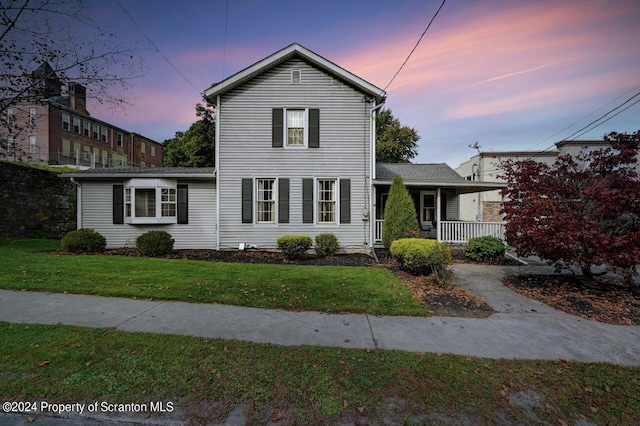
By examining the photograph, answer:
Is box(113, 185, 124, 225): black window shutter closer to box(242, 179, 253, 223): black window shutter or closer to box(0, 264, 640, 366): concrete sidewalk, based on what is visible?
box(242, 179, 253, 223): black window shutter

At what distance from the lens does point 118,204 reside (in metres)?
11.2

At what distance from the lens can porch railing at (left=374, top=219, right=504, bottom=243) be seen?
38.0 ft

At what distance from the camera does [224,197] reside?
36.3ft

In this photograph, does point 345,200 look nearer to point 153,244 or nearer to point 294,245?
point 294,245

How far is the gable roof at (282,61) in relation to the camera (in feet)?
35.3

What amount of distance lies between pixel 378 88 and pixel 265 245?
25.2 ft

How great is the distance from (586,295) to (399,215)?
17.0ft

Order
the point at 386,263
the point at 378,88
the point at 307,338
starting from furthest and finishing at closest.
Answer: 1. the point at 378,88
2. the point at 386,263
3. the point at 307,338

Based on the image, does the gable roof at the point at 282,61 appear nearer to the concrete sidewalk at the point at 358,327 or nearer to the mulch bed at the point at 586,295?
the mulch bed at the point at 586,295

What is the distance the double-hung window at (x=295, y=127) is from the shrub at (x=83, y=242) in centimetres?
796

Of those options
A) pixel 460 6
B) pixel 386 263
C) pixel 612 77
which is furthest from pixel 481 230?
pixel 460 6

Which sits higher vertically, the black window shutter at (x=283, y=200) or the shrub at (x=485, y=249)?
the black window shutter at (x=283, y=200)

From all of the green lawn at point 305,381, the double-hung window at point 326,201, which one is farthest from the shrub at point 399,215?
the green lawn at point 305,381

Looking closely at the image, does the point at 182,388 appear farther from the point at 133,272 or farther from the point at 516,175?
the point at 516,175
